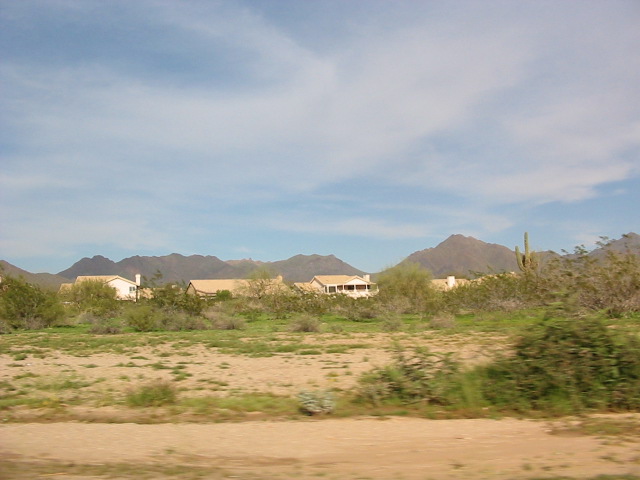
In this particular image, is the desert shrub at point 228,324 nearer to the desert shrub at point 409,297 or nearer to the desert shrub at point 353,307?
the desert shrub at point 353,307

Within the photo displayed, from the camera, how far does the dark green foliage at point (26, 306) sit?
34.1 meters

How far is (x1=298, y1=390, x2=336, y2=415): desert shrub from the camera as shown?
9602 millimetres

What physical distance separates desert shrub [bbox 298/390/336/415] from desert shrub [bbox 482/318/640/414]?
8.93ft

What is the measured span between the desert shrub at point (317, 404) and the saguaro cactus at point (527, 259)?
28.0 m

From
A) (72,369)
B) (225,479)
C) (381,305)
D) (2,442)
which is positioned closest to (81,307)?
(381,305)

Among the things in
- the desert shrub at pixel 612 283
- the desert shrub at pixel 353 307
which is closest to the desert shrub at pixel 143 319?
the desert shrub at pixel 353 307

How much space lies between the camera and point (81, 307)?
1801 inches

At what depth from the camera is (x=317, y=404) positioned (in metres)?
9.63

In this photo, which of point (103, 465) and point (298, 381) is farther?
point (298, 381)

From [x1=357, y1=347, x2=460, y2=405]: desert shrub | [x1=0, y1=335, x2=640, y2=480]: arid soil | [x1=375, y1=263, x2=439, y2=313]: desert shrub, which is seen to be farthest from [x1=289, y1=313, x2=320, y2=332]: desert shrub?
[x1=357, y1=347, x2=460, y2=405]: desert shrub

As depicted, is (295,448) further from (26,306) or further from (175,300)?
(26,306)

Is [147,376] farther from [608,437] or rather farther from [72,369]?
[608,437]

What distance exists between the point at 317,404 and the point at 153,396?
3067 millimetres

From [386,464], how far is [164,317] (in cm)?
2759
